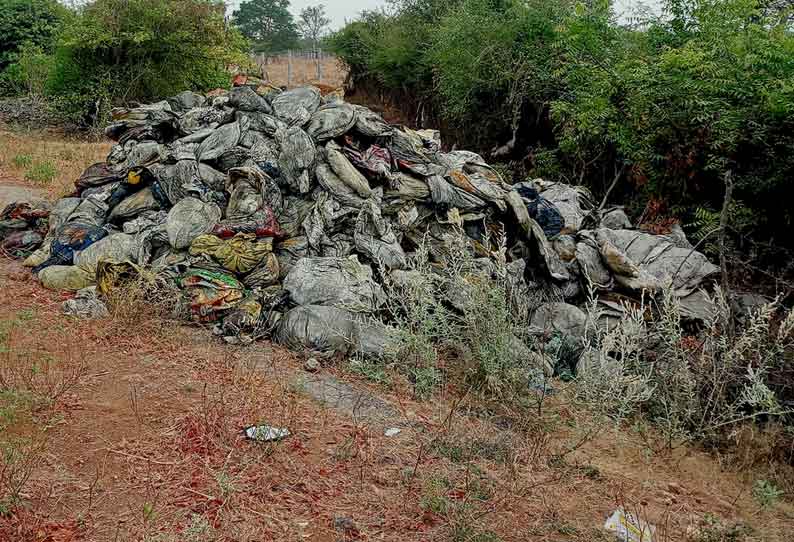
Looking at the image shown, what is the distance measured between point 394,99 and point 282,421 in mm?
14962

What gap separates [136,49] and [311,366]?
12.0m

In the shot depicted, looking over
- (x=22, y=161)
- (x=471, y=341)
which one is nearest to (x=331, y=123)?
(x=471, y=341)

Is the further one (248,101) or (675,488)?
(248,101)

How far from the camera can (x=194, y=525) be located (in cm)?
220

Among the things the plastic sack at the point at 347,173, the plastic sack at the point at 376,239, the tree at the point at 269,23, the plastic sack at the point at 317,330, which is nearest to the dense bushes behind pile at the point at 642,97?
the plastic sack at the point at 376,239

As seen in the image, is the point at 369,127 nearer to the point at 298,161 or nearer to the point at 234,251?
the point at 298,161

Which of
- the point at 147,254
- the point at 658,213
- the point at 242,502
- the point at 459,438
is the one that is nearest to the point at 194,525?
the point at 242,502

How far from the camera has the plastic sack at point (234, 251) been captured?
14.6 ft

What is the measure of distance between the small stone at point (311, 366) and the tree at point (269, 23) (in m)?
34.8

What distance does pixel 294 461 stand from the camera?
2.74 meters

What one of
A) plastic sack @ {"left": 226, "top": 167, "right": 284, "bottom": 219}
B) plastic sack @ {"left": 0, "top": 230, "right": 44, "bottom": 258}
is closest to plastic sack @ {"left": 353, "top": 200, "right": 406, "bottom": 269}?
plastic sack @ {"left": 226, "top": 167, "right": 284, "bottom": 219}

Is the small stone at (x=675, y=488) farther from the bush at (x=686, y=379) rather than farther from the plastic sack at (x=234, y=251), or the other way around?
the plastic sack at (x=234, y=251)

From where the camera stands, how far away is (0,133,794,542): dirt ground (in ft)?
7.68

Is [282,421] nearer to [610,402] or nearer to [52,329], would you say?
[610,402]
